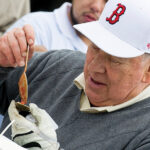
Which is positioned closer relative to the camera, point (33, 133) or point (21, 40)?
point (33, 133)

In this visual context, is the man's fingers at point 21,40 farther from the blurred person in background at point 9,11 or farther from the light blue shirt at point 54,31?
the blurred person in background at point 9,11

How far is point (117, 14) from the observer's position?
1.47m

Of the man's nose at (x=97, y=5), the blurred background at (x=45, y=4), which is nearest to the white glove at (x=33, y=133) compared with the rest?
the man's nose at (x=97, y=5)

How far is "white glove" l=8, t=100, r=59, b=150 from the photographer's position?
50.4 inches

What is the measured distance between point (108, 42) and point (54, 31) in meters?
1.58

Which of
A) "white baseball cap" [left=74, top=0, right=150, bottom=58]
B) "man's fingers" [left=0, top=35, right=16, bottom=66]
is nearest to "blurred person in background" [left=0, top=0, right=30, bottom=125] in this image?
"man's fingers" [left=0, top=35, right=16, bottom=66]

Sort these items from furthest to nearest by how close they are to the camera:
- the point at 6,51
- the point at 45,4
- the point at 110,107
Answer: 1. the point at 45,4
2. the point at 6,51
3. the point at 110,107

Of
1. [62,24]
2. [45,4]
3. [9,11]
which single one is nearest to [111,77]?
[62,24]

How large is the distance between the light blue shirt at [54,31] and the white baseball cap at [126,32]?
4.65 feet

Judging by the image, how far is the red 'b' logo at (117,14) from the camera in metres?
1.45

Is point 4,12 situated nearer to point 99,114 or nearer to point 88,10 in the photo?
point 88,10

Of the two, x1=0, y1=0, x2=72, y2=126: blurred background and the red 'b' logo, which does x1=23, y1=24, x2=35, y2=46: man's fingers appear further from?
x1=0, y1=0, x2=72, y2=126: blurred background

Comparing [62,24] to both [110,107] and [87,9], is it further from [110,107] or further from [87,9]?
[110,107]

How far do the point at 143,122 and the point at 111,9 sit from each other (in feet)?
1.52
